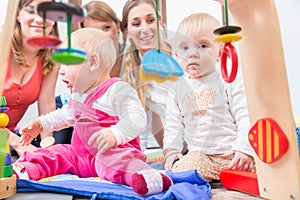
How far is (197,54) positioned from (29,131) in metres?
0.45

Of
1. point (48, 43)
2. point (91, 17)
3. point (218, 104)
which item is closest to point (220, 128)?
point (218, 104)

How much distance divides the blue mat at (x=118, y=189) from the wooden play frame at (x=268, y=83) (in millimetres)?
69

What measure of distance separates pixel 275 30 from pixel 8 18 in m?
0.38

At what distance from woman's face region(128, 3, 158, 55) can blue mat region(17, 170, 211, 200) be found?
24 cm

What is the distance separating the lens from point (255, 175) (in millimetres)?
611

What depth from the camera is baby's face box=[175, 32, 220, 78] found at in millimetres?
599

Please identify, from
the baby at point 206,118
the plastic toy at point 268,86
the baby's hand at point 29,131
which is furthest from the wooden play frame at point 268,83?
the baby's hand at point 29,131

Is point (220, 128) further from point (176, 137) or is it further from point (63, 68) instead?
point (63, 68)

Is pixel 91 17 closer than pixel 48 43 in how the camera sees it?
No

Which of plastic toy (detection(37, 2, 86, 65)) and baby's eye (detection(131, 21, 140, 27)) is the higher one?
baby's eye (detection(131, 21, 140, 27))

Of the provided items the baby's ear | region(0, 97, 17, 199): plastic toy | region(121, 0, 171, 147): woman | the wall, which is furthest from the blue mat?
the wall

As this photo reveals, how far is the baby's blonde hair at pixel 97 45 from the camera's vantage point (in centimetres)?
66

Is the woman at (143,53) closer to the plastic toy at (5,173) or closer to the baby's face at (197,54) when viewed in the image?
the baby's face at (197,54)

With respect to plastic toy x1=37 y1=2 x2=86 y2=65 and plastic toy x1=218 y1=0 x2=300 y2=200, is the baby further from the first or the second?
plastic toy x1=37 y1=2 x2=86 y2=65
